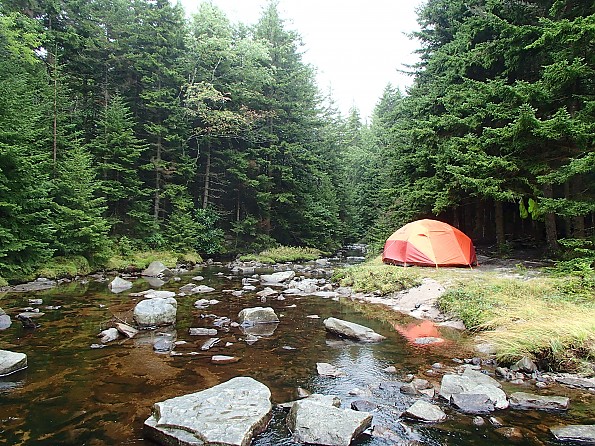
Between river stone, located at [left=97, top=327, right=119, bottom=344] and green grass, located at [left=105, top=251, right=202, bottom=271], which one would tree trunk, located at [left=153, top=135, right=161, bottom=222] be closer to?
green grass, located at [left=105, top=251, right=202, bottom=271]

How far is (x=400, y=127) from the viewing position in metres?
19.6

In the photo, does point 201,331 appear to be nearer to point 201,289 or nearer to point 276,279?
point 201,289

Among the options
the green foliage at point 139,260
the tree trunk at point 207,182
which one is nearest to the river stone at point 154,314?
the green foliage at point 139,260

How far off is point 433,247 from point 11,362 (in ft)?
42.1

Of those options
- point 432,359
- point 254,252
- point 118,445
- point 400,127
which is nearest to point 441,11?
point 400,127

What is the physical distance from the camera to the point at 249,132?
28484mm

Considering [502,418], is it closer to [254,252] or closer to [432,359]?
[432,359]

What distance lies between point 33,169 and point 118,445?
13.5 metres

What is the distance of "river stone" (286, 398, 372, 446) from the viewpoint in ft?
12.8

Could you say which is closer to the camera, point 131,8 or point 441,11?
point 441,11

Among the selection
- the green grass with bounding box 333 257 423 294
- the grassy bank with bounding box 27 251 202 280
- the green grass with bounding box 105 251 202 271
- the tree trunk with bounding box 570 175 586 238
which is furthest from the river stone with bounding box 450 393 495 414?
the green grass with bounding box 105 251 202 271

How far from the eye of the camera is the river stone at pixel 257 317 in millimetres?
8859

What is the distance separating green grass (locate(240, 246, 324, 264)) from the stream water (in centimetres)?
1530

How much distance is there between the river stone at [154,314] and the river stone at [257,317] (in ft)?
5.17
